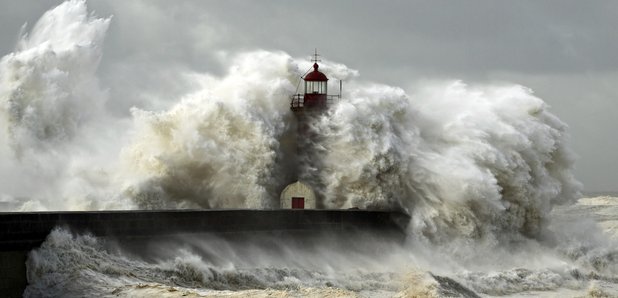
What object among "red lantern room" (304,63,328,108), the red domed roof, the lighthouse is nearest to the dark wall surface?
the lighthouse

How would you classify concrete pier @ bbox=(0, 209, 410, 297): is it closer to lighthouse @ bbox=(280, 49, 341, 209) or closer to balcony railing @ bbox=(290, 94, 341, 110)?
lighthouse @ bbox=(280, 49, 341, 209)

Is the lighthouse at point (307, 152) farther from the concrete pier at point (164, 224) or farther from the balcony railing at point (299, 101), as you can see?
the concrete pier at point (164, 224)

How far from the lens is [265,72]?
74.2 feet

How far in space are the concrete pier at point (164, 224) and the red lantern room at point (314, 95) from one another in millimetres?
2922

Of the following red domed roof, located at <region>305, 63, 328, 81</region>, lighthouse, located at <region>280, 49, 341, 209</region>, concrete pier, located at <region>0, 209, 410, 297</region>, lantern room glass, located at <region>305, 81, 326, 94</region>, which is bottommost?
concrete pier, located at <region>0, 209, 410, 297</region>

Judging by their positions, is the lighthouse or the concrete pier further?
the lighthouse

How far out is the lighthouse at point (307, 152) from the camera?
21.5 meters

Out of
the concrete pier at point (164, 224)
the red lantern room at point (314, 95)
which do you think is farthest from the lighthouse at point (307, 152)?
the concrete pier at point (164, 224)

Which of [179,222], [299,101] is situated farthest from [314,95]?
[179,222]

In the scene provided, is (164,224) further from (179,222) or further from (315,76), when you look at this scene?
(315,76)

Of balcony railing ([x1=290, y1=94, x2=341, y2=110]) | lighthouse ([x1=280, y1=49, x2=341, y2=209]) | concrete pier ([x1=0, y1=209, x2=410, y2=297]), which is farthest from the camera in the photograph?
balcony railing ([x1=290, y1=94, x2=341, y2=110])

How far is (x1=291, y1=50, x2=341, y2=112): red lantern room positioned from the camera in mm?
22141

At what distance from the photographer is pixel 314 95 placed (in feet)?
73.2

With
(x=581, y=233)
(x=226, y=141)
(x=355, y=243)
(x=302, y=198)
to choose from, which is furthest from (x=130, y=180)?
(x=581, y=233)
